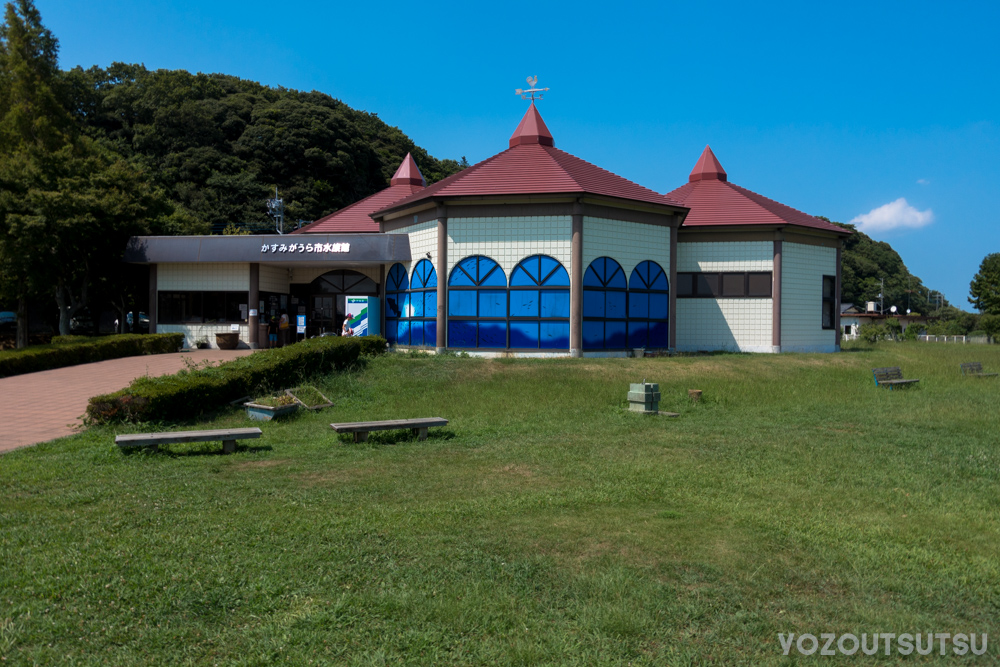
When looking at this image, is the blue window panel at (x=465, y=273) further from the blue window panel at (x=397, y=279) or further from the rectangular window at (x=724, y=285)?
the rectangular window at (x=724, y=285)

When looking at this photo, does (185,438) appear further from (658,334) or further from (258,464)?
(658,334)

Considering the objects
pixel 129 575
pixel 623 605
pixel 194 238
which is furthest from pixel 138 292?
pixel 623 605

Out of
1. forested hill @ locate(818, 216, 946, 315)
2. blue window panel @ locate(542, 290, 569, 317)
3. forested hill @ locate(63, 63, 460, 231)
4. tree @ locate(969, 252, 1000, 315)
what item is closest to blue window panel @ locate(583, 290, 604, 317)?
blue window panel @ locate(542, 290, 569, 317)

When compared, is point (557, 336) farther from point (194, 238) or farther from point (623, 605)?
point (623, 605)

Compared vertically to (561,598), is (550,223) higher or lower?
higher

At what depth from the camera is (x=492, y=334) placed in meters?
22.3

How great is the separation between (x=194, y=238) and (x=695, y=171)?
859 inches

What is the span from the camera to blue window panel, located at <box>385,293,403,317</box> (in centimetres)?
2506

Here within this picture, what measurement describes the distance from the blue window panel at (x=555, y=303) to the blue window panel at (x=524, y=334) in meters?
0.61

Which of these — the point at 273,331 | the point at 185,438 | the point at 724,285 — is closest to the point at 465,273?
the point at 273,331

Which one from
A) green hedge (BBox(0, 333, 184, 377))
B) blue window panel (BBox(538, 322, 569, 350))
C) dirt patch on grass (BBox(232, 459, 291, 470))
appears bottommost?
dirt patch on grass (BBox(232, 459, 291, 470))

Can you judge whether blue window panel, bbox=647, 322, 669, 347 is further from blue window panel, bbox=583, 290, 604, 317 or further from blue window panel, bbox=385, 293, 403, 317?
blue window panel, bbox=385, 293, 403, 317

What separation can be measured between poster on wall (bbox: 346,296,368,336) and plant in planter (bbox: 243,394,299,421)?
12.5 metres

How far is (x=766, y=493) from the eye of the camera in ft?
23.4
